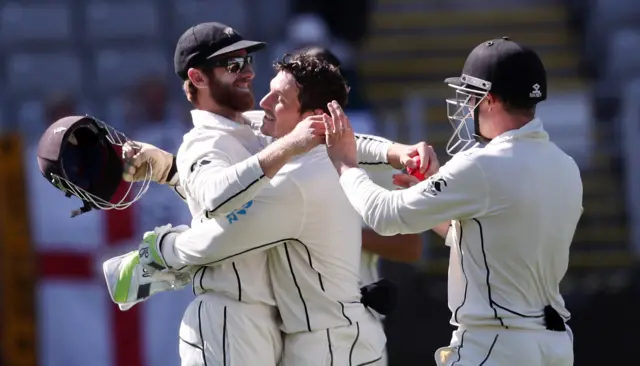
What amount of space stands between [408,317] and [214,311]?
3.20m

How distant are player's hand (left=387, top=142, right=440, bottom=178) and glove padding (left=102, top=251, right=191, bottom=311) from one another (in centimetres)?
69

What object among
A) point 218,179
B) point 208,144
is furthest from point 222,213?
point 208,144

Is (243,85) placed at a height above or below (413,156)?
above

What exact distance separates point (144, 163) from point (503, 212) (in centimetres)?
120

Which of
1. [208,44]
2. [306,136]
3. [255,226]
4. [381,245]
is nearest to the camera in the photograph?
[306,136]

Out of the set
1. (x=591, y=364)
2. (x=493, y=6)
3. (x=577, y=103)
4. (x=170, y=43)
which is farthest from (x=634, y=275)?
(x=170, y=43)

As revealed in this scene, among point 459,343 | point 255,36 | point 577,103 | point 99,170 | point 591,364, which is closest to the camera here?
point 459,343

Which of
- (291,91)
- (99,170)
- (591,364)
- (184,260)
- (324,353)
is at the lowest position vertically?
(591,364)

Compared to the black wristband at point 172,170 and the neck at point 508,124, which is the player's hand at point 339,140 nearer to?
the neck at point 508,124

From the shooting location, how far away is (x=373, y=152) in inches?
139

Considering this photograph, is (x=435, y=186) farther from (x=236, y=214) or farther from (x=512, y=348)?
(x=236, y=214)

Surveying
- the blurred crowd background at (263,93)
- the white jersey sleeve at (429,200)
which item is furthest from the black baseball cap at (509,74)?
the blurred crowd background at (263,93)

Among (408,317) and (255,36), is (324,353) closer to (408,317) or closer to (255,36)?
(408,317)

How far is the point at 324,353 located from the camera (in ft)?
10.9
